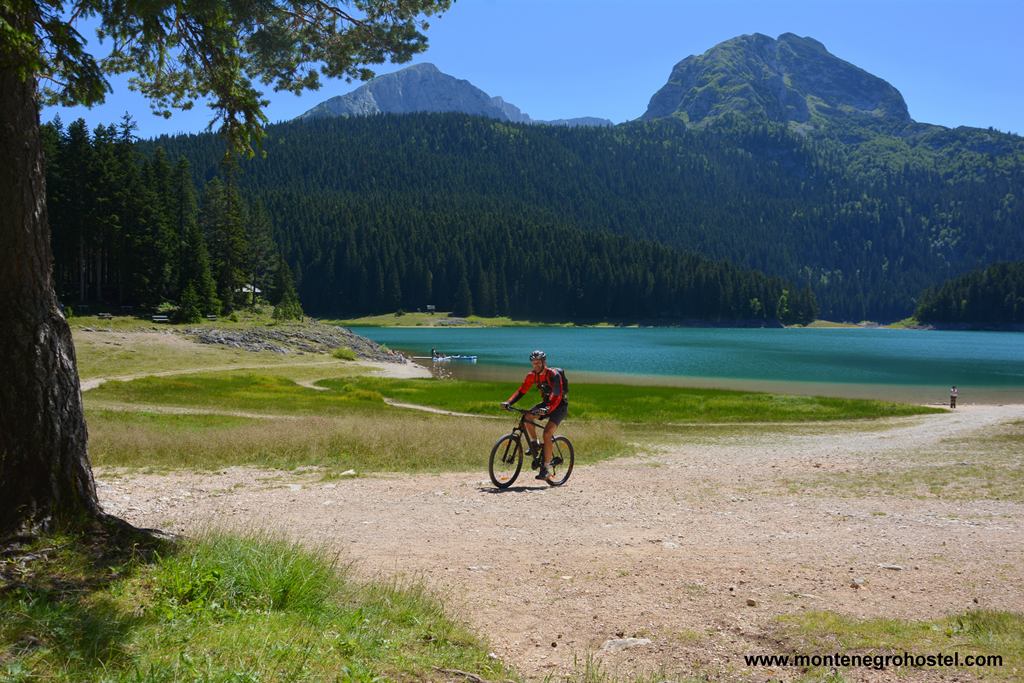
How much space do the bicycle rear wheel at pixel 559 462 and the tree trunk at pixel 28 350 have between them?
35.4ft

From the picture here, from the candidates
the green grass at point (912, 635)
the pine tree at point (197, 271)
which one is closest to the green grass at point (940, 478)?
the green grass at point (912, 635)

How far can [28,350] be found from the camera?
7941mm

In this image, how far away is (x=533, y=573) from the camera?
9992 millimetres

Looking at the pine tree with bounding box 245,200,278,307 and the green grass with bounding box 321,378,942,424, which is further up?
the pine tree with bounding box 245,200,278,307

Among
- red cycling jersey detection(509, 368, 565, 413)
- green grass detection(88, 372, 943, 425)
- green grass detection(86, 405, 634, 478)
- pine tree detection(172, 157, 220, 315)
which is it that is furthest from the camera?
pine tree detection(172, 157, 220, 315)

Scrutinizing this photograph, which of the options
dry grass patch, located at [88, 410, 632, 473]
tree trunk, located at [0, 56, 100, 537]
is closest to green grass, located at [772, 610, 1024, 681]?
tree trunk, located at [0, 56, 100, 537]

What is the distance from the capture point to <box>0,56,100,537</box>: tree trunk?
788 centimetres

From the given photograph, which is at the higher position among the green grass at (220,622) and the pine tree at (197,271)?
the pine tree at (197,271)

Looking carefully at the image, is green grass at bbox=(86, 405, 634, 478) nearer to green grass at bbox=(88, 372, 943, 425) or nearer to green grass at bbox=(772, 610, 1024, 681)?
green grass at bbox=(772, 610, 1024, 681)

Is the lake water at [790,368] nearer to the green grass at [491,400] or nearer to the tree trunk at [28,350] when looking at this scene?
the green grass at [491,400]

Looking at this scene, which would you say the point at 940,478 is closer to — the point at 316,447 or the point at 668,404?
the point at 316,447

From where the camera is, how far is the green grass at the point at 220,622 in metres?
5.21

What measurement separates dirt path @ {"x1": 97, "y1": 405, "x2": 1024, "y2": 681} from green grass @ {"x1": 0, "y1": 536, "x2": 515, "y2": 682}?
3.43 ft

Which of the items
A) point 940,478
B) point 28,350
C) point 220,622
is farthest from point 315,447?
point 940,478
